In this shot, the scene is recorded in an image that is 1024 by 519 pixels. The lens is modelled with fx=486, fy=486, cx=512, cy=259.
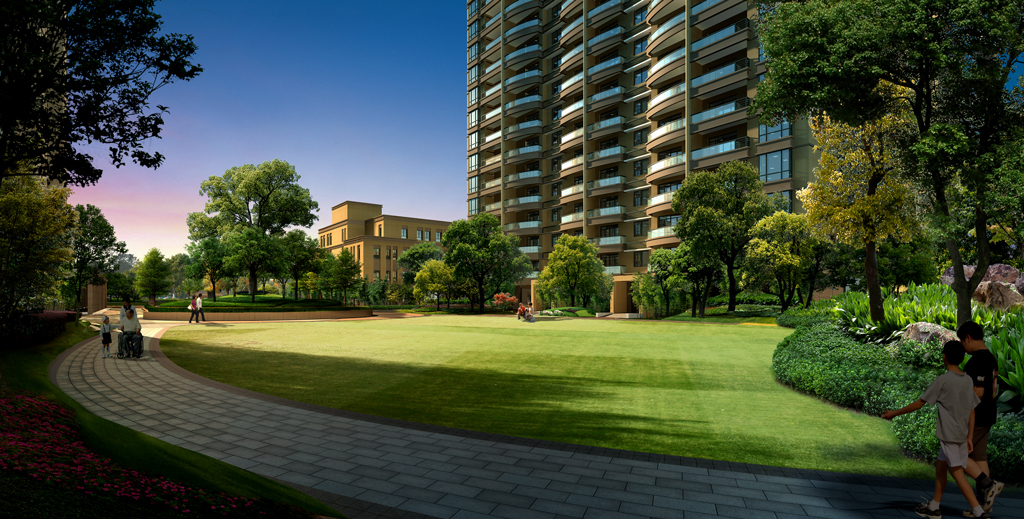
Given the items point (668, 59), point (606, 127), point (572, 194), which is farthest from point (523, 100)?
point (668, 59)

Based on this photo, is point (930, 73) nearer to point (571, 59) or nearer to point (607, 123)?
point (607, 123)

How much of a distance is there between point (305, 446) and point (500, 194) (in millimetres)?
63219

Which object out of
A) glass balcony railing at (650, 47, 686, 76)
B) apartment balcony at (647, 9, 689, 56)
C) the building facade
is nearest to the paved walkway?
glass balcony railing at (650, 47, 686, 76)

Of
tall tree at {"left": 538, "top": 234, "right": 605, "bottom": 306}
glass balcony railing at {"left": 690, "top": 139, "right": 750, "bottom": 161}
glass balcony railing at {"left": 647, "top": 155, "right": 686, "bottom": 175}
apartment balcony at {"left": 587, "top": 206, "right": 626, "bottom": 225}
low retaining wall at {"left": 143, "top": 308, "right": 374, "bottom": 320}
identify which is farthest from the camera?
apartment balcony at {"left": 587, "top": 206, "right": 626, "bottom": 225}

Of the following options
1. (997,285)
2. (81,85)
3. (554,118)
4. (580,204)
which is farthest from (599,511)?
(554,118)

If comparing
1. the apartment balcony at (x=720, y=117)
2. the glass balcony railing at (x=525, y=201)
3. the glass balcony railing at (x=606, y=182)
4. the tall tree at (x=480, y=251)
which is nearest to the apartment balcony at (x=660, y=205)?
the glass balcony railing at (x=606, y=182)

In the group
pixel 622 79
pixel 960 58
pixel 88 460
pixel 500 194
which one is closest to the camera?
pixel 88 460

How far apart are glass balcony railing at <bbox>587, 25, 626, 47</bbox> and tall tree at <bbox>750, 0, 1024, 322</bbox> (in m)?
46.1

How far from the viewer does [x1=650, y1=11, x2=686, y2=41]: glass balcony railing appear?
4512 centimetres

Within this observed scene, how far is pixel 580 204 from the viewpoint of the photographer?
57.3 metres

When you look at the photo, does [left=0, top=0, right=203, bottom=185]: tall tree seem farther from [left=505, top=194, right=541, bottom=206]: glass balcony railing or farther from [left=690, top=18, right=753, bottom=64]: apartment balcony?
[left=505, top=194, right=541, bottom=206]: glass balcony railing

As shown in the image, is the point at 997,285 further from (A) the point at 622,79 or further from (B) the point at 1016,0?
(A) the point at 622,79

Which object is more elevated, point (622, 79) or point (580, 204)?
point (622, 79)

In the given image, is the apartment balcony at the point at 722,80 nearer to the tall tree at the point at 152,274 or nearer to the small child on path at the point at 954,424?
the small child on path at the point at 954,424
